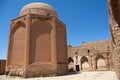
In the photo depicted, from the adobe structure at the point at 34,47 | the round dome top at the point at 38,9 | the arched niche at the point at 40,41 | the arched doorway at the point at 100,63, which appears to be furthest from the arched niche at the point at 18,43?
the arched doorway at the point at 100,63

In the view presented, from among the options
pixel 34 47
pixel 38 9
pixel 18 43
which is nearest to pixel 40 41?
pixel 34 47

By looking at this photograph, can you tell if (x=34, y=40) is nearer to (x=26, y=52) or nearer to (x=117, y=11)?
(x=26, y=52)

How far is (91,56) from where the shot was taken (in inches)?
1022

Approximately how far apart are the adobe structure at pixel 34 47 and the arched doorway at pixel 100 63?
10820 mm

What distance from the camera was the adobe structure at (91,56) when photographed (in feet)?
80.0

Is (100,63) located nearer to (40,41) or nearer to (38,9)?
(40,41)

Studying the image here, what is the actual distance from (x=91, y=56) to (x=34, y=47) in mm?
15014

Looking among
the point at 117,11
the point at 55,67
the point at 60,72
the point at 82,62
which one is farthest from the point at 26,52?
the point at 82,62

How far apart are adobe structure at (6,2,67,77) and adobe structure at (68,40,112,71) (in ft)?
34.1

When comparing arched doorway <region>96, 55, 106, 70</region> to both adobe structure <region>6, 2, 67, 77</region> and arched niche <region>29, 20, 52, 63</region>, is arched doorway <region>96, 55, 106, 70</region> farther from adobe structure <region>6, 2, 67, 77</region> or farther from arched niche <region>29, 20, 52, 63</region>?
arched niche <region>29, 20, 52, 63</region>

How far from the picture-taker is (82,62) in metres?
27.5

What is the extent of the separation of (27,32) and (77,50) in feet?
53.9

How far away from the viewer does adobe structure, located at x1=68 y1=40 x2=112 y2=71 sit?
24378 mm

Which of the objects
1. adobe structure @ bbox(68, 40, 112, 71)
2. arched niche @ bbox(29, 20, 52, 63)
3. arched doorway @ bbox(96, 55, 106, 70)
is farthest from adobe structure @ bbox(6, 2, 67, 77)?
arched doorway @ bbox(96, 55, 106, 70)
